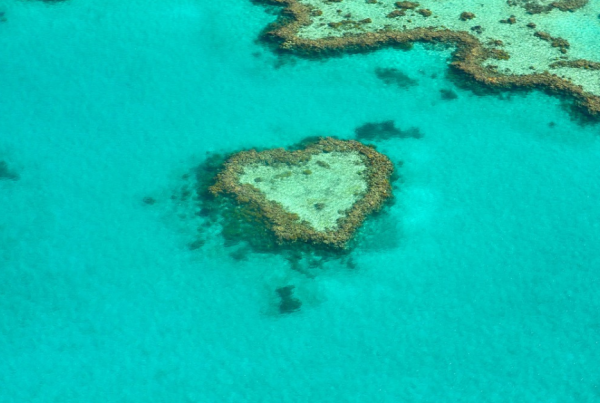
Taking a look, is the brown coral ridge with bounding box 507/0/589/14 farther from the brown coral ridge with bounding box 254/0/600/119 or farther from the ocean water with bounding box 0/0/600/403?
the ocean water with bounding box 0/0/600/403

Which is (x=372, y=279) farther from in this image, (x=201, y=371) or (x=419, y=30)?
(x=419, y=30)

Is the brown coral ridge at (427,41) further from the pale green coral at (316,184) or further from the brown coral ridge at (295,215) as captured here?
the pale green coral at (316,184)

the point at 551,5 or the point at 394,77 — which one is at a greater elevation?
the point at 551,5

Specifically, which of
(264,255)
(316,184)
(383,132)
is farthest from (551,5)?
(264,255)

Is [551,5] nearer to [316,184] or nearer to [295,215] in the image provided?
[316,184]

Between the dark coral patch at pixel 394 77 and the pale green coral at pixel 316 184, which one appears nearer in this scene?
the pale green coral at pixel 316 184

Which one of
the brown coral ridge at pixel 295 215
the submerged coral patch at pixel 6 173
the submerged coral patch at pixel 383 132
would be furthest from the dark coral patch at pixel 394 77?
the submerged coral patch at pixel 6 173

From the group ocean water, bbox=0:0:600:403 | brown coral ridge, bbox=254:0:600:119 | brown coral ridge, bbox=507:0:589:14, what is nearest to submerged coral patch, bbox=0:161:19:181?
ocean water, bbox=0:0:600:403
